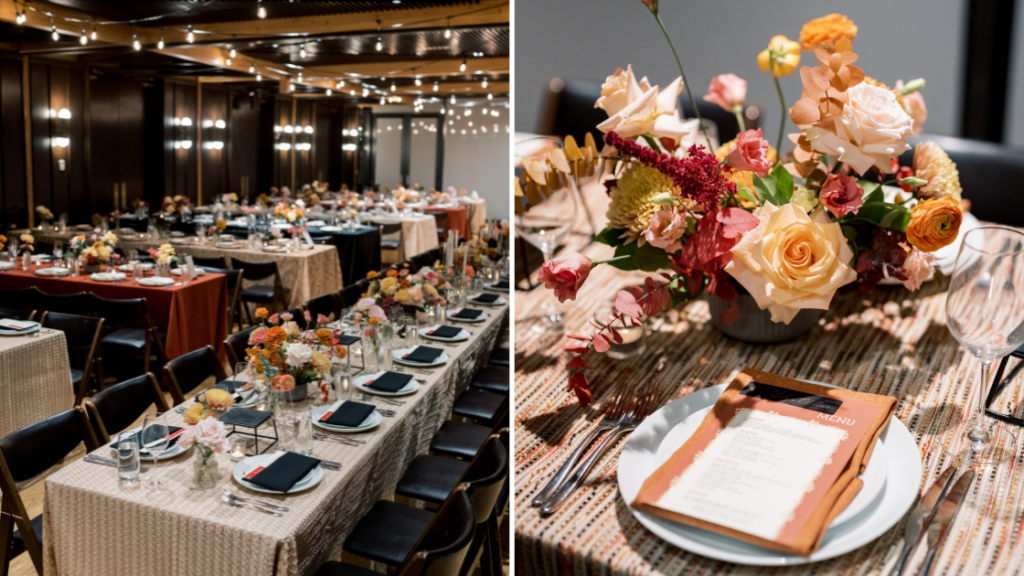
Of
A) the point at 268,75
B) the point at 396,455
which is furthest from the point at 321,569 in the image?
the point at 268,75

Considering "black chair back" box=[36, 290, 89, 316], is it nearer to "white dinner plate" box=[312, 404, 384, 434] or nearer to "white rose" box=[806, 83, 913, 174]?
"white dinner plate" box=[312, 404, 384, 434]

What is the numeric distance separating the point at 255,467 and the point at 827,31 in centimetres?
151

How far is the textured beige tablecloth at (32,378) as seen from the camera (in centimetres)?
279

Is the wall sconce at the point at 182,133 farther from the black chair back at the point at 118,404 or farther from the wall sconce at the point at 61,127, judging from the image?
the black chair back at the point at 118,404

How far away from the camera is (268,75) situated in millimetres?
11523

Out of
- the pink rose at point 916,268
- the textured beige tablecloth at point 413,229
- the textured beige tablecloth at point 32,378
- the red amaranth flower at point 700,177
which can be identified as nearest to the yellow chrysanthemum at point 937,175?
the pink rose at point 916,268

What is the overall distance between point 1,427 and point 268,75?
9.87m

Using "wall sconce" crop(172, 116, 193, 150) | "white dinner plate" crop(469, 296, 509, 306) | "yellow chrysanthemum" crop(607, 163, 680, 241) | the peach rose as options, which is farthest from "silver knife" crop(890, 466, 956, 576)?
"wall sconce" crop(172, 116, 193, 150)

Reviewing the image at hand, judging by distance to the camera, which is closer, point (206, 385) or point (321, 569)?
point (321, 569)

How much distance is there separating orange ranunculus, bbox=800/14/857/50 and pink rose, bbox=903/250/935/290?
32 cm

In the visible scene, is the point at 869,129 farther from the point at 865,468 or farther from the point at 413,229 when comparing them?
the point at 413,229

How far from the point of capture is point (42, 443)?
75.9 inches

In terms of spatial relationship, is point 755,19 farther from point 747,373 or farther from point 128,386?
point 128,386

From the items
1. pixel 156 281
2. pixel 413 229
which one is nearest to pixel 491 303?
pixel 156 281
